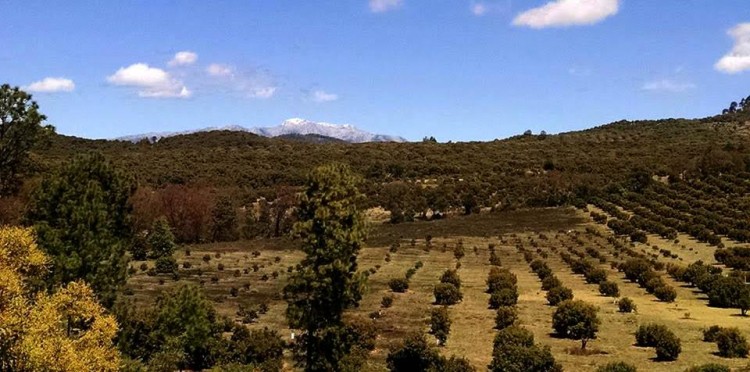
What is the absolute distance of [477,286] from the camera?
174 ft

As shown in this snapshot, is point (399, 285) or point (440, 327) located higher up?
point (440, 327)

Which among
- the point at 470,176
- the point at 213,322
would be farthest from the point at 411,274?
the point at 470,176

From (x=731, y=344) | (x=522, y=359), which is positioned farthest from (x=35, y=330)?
(x=731, y=344)

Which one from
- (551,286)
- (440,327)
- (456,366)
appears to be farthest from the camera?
(551,286)

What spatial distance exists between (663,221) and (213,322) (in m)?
71.4

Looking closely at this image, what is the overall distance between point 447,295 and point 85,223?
86.2 feet

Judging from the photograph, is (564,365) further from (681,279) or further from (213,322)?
(681,279)

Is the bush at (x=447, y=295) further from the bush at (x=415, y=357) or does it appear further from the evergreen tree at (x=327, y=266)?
the evergreen tree at (x=327, y=266)

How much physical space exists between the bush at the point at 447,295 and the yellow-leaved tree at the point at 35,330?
29530 mm

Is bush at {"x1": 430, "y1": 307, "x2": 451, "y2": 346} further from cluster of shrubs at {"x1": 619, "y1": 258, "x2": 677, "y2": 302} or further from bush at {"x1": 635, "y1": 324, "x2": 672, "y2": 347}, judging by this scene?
cluster of shrubs at {"x1": 619, "y1": 258, "x2": 677, "y2": 302}

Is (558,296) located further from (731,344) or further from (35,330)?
(35,330)

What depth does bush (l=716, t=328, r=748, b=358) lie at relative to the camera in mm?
30203

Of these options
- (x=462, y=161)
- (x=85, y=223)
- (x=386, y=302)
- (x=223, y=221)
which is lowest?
(x=386, y=302)

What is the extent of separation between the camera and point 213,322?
108 ft
